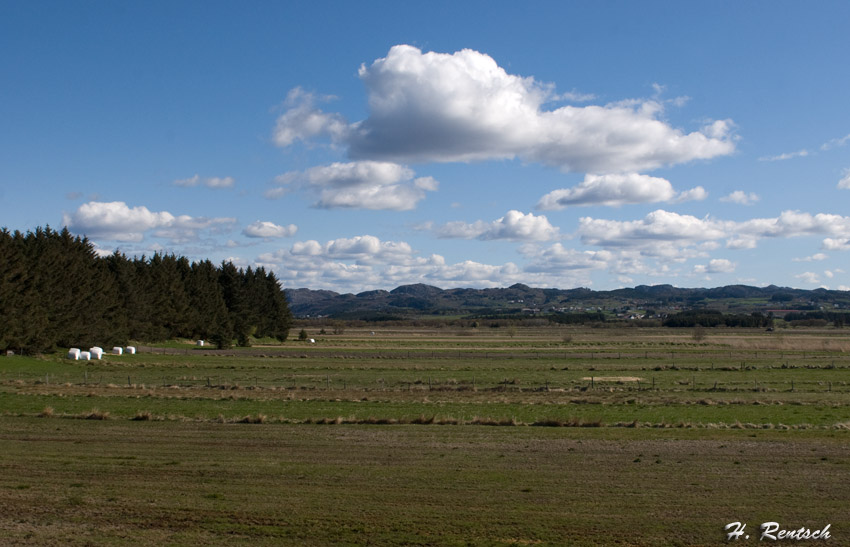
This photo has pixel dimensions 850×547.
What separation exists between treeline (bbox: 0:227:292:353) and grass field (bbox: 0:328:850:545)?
20.7 meters

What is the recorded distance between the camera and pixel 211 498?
15.2 m

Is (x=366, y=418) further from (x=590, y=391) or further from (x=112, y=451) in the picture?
(x=590, y=391)

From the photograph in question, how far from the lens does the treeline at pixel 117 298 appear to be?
6319 centimetres

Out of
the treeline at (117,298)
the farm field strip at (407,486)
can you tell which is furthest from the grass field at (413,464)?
the treeline at (117,298)


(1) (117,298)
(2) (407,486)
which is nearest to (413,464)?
(2) (407,486)

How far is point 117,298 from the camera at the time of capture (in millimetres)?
84562

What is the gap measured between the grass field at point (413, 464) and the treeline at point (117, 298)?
20.7m

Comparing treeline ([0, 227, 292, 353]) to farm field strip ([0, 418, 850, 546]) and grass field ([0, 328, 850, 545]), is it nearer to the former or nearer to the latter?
grass field ([0, 328, 850, 545])

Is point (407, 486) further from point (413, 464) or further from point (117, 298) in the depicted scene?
point (117, 298)

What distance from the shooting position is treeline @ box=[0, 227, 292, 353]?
63188 millimetres

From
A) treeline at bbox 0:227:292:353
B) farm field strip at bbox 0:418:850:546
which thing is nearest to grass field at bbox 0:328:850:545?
farm field strip at bbox 0:418:850:546

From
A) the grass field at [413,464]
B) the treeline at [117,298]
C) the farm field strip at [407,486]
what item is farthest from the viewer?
the treeline at [117,298]

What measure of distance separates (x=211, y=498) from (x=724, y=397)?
112 ft

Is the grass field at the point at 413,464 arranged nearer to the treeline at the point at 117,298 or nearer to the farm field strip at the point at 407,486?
the farm field strip at the point at 407,486
